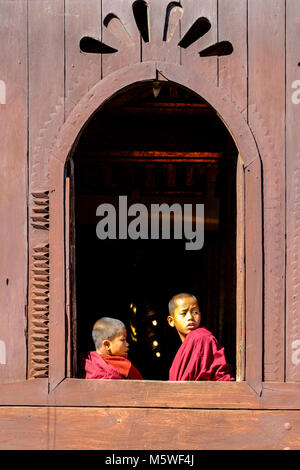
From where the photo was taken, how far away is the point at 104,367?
521 centimetres

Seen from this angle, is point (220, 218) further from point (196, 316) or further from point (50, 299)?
point (50, 299)

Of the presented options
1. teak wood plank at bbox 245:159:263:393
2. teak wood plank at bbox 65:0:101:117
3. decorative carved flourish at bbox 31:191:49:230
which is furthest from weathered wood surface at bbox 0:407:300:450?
teak wood plank at bbox 65:0:101:117

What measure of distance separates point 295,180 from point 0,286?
1327 mm

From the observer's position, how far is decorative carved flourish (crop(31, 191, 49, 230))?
4.96 m

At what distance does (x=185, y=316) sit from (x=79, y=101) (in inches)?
49.3

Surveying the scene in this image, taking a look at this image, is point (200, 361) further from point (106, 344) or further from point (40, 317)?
point (40, 317)

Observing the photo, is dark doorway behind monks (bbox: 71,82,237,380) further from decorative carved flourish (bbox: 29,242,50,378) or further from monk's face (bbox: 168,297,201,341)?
decorative carved flourish (bbox: 29,242,50,378)

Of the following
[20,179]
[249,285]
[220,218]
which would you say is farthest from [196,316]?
[220,218]

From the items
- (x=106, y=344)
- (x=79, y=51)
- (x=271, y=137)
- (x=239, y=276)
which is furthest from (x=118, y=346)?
(x=79, y=51)

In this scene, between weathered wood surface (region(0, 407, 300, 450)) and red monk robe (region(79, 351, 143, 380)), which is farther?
red monk robe (region(79, 351, 143, 380))

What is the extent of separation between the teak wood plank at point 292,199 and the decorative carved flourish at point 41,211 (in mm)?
1018

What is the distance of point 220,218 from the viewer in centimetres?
730

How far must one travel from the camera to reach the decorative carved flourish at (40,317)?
4926 mm

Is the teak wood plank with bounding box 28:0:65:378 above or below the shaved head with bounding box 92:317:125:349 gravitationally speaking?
above
